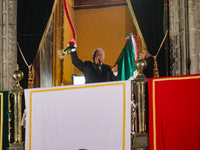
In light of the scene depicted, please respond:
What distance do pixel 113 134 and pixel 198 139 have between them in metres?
1.16

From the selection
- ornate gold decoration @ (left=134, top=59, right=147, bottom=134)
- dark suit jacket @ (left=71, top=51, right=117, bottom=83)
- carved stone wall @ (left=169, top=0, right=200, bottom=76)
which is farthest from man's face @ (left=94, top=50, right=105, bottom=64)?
ornate gold decoration @ (left=134, top=59, right=147, bottom=134)

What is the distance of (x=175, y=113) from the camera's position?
5.06 metres

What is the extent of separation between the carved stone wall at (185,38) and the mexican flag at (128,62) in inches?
49.8

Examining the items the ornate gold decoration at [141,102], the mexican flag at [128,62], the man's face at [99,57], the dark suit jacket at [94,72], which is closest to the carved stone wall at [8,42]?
the dark suit jacket at [94,72]

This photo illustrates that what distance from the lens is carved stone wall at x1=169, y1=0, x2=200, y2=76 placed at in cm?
626

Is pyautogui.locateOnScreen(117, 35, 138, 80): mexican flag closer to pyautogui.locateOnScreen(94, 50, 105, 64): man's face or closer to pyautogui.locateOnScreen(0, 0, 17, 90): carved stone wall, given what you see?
pyautogui.locateOnScreen(94, 50, 105, 64): man's face

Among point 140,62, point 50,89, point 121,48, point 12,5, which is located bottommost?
point 50,89

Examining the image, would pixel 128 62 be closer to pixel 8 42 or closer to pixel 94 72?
pixel 94 72

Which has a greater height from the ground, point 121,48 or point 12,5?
point 12,5

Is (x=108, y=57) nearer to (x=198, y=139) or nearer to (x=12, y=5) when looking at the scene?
(x=12, y=5)

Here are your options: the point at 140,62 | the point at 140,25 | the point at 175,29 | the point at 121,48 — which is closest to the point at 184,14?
the point at 175,29

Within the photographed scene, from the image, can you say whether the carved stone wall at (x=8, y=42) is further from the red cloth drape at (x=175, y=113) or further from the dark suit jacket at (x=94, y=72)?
the red cloth drape at (x=175, y=113)

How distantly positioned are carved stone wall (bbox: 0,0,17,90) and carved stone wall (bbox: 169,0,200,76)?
2.99 m

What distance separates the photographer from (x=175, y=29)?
6.50 metres
